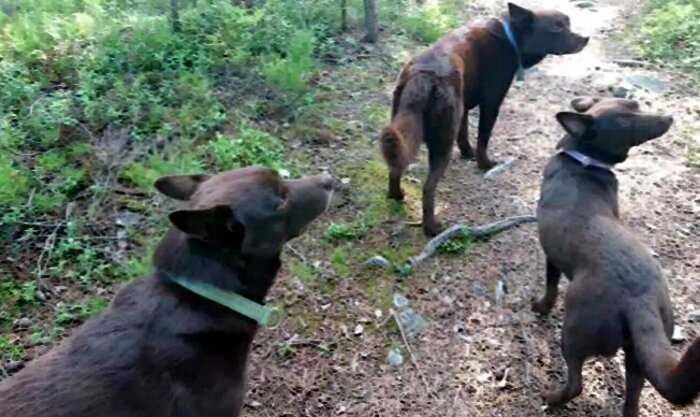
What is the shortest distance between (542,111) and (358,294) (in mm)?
3530

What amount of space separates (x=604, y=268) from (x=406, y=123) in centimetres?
183

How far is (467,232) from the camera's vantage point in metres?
5.16

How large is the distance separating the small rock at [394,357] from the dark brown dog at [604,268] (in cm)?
94

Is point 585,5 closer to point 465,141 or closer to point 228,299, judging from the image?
point 465,141

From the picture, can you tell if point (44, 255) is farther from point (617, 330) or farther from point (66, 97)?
point (617, 330)

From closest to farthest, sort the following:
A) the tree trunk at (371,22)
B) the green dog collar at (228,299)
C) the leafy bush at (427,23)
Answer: the green dog collar at (228,299), the tree trunk at (371,22), the leafy bush at (427,23)

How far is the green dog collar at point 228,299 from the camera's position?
294 centimetres

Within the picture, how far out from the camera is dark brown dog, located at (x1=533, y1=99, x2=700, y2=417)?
3.24m

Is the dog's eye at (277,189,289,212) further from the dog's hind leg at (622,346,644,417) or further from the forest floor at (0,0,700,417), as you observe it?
the dog's hind leg at (622,346,644,417)

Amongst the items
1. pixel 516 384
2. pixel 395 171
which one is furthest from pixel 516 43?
pixel 516 384

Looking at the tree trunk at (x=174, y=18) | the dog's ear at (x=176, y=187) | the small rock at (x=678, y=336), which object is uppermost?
the dog's ear at (x=176, y=187)

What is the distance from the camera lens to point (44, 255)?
15.1ft

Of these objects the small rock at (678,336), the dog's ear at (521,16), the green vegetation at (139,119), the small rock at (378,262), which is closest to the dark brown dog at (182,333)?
the green vegetation at (139,119)

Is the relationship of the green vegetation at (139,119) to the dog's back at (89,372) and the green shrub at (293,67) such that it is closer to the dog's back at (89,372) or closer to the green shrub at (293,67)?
the green shrub at (293,67)
